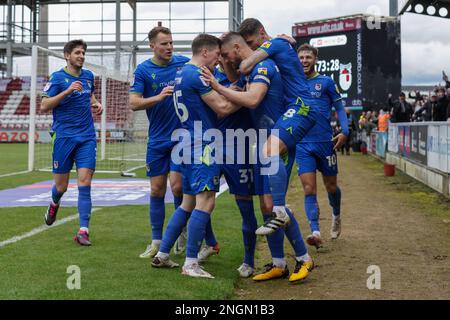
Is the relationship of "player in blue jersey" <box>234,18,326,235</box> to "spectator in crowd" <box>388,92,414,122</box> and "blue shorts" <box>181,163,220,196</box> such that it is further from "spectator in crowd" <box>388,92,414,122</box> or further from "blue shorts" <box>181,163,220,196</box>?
"spectator in crowd" <box>388,92,414,122</box>

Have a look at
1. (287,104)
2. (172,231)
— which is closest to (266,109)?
(287,104)

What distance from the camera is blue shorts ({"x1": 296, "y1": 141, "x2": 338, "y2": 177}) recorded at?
7.27m

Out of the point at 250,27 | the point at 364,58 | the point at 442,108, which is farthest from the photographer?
the point at 364,58

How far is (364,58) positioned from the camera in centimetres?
3384

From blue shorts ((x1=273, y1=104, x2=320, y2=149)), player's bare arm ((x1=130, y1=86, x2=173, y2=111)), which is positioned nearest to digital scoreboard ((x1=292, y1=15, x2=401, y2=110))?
player's bare arm ((x1=130, y1=86, x2=173, y2=111))

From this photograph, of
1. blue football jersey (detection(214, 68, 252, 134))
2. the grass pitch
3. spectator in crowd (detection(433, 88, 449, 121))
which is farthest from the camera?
spectator in crowd (detection(433, 88, 449, 121))

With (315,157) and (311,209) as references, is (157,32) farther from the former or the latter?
(311,209)

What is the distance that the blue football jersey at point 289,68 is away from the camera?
523 centimetres

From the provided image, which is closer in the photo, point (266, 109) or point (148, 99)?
point (266, 109)

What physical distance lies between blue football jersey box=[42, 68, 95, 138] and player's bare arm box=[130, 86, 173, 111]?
4.74 ft

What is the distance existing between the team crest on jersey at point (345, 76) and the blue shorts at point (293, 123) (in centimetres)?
2978

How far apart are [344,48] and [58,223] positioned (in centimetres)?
2834

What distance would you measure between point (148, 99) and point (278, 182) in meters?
1.84
